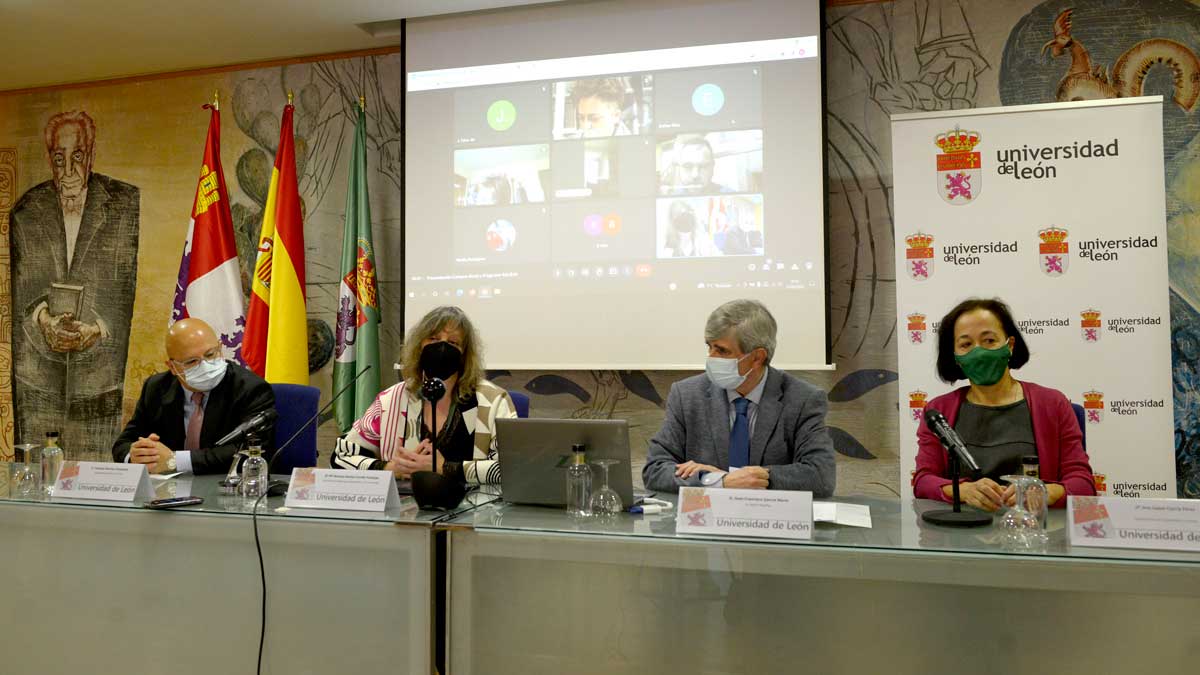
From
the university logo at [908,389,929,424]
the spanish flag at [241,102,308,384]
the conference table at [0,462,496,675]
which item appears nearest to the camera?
the conference table at [0,462,496,675]

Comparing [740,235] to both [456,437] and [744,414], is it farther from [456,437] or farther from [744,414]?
[456,437]

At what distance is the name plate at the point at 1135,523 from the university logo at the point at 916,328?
6.74ft

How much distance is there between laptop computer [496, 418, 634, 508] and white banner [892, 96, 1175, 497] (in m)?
1.96

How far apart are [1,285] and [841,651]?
561 centimetres

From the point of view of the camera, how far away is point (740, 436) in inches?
98.7

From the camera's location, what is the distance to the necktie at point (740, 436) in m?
2.50

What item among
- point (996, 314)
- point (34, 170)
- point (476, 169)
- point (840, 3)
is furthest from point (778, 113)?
point (34, 170)

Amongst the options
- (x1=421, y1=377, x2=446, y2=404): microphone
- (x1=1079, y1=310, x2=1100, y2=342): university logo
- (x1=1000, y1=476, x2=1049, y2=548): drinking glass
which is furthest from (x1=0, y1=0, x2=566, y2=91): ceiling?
(x1=1000, y1=476, x2=1049, y2=548): drinking glass

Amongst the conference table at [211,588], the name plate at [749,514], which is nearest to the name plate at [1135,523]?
the name plate at [749,514]

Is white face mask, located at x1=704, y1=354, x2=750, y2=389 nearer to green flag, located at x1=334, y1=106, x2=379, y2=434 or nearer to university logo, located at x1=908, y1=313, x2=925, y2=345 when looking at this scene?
university logo, located at x1=908, y1=313, x2=925, y2=345

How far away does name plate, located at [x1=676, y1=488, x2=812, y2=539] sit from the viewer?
1.61m

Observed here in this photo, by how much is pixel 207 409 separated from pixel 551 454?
1.56 meters

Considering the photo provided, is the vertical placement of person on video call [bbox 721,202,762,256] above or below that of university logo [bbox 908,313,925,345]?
above

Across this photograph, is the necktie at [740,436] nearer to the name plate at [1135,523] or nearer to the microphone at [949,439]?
the microphone at [949,439]
